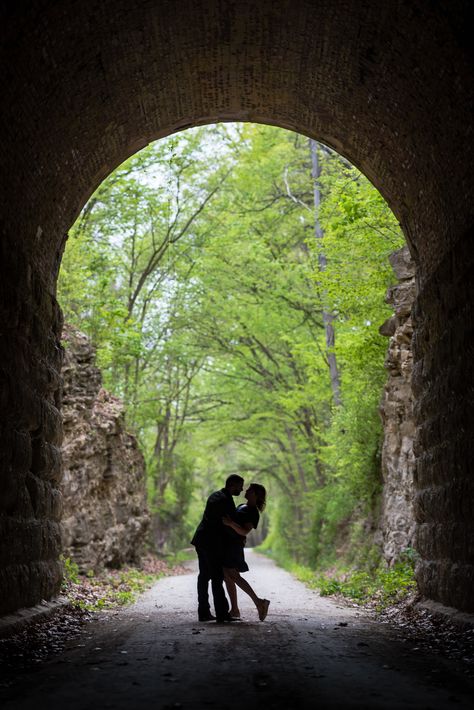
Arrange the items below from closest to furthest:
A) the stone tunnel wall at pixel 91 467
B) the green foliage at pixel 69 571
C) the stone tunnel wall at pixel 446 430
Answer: the stone tunnel wall at pixel 446 430, the green foliage at pixel 69 571, the stone tunnel wall at pixel 91 467

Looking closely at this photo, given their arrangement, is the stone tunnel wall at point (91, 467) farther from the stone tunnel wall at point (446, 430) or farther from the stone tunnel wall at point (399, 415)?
the stone tunnel wall at point (446, 430)

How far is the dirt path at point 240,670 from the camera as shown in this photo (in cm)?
436

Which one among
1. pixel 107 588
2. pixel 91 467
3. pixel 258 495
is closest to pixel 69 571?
pixel 107 588

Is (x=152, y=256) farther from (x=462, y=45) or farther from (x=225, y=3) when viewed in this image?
(x=462, y=45)

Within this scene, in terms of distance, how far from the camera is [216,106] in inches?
408

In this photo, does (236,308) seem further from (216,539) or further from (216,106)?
(216,539)

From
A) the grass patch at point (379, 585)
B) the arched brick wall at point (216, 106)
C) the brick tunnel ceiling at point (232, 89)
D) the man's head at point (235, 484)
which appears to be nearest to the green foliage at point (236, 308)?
the grass patch at point (379, 585)

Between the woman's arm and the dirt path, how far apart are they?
975 millimetres

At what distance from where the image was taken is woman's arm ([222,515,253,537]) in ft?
28.4

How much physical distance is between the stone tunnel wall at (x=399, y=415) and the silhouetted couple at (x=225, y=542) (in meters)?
4.18

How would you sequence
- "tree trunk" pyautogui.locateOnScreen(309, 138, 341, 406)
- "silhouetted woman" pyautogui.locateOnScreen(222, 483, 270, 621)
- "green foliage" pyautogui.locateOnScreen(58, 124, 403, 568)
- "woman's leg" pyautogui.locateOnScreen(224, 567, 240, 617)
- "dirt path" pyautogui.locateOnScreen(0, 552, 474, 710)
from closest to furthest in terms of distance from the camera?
"dirt path" pyautogui.locateOnScreen(0, 552, 474, 710), "silhouetted woman" pyautogui.locateOnScreen(222, 483, 270, 621), "woman's leg" pyautogui.locateOnScreen(224, 567, 240, 617), "green foliage" pyautogui.locateOnScreen(58, 124, 403, 568), "tree trunk" pyautogui.locateOnScreen(309, 138, 341, 406)

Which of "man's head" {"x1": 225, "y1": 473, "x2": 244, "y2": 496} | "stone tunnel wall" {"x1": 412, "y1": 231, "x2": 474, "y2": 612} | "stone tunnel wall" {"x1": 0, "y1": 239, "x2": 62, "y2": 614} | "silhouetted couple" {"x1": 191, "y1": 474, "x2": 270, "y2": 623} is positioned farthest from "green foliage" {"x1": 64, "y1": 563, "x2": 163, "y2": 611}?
"stone tunnel wall" {"x1": 412, "y1": 231, "x2": 474, "y2": 612}

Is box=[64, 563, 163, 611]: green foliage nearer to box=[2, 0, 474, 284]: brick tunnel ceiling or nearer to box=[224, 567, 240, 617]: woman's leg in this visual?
box=[224, 567, 240, 617]: woman's leg

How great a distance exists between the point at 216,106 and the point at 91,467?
7.59 m
